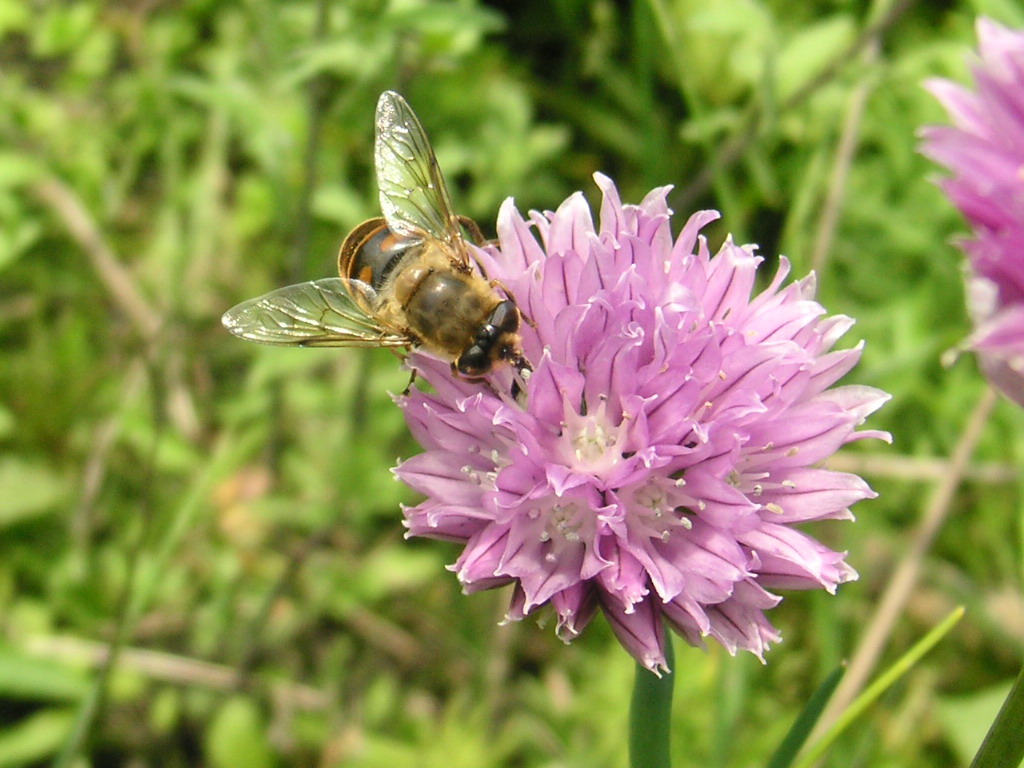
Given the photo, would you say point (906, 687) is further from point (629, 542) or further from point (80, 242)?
point (80, 242)

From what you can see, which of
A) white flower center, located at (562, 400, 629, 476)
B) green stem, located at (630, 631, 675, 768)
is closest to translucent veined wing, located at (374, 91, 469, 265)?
white flower center, located at (562, 400, 629, 476)

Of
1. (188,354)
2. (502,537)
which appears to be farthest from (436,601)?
(502,537)

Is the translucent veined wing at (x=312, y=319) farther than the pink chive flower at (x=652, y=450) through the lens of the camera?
Yes

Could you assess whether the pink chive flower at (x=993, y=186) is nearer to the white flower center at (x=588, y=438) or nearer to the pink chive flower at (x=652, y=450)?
the pink chive flower at (x=652, y=450)

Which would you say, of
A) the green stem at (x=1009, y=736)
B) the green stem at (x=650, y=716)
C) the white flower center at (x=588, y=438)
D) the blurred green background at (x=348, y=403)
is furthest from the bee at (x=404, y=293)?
the green stem at (x=1009, y=736)

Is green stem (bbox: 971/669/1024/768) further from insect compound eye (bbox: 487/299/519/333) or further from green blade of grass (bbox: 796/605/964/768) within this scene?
insect compound eye (bbox: 487/299/519/333)

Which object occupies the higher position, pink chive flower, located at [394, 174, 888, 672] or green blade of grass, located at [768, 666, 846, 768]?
pink chive flower, located at [394, 174, 888, 672]
